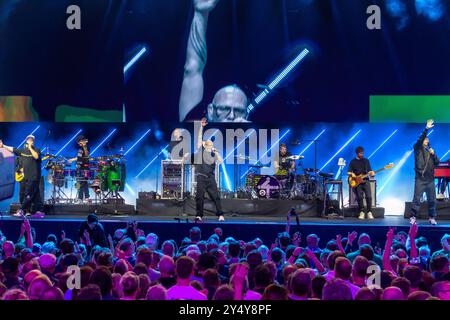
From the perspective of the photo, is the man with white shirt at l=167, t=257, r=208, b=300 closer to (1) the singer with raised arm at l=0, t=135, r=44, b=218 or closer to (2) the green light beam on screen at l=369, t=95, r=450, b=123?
(1) the singer with raised arm at l=0, t=135, r=44, b=218

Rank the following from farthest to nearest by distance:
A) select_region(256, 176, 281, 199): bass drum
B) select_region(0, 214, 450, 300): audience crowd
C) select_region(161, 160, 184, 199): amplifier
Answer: select_region(161, 160, 184, 199): amplifier → select_region(256, 176, 281, 199): bass drum → select_region(0, 214, 450, 300): audience crowd

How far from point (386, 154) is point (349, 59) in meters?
2.80

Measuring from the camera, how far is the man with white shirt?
16.8 ft

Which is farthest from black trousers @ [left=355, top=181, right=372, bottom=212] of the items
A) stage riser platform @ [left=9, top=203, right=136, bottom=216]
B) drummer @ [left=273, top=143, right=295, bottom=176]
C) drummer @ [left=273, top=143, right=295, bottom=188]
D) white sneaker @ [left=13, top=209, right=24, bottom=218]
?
white sneaker @ [left=13, top=209, right=24, bottom=218]

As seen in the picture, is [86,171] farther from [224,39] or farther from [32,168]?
[224,39]

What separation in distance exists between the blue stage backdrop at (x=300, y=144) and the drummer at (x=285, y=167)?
1.64 metres

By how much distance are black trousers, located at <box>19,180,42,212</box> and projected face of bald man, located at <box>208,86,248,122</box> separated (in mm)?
5410

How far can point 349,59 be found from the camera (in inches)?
709

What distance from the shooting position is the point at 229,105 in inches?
721

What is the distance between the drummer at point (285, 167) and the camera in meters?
16.2

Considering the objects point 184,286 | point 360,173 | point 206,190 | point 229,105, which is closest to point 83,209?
point 206,190

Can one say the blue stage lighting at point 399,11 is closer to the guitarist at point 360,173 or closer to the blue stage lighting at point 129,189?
the guitarist at point 360,173

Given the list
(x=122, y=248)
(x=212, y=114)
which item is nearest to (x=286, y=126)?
(x=212, y=114)

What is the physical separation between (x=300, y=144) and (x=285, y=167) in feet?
7.56
